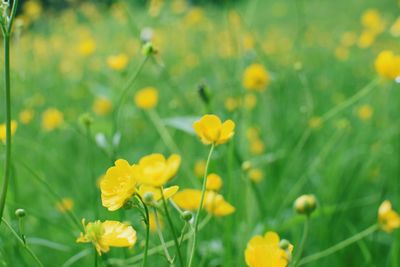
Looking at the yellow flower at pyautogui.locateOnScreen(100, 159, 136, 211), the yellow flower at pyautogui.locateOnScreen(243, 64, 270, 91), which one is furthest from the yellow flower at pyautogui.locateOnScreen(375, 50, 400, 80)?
the yellow flower at pyautogui.locateOnScreen(100, 159, 136, 211)

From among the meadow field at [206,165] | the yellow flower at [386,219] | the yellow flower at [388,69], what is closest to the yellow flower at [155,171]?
the meadow field at [206,165]

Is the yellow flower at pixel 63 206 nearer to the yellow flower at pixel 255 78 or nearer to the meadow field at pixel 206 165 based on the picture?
the meadow field at pixel 206 165

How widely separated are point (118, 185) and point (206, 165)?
0.29 ft

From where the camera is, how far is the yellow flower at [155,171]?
Answer: 0.50 meters

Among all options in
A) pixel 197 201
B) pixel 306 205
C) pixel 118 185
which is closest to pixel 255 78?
pixel 197 201

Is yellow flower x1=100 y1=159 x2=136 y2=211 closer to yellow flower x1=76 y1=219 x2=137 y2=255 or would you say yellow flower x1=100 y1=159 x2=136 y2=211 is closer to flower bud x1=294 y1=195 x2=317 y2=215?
yellow flower x1=76 y1=219 x2=137 y2=255

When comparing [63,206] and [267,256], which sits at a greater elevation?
[63,206]

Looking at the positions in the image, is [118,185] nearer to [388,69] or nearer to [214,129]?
[214,129]

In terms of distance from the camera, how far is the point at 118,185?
0.53 meters

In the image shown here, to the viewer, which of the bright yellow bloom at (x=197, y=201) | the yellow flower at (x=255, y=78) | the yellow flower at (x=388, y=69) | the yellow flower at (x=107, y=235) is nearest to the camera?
the yellow flower at (x=107, y=235)

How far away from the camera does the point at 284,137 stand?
144 centimetres

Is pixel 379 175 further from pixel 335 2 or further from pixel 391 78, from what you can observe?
pixel 335 2

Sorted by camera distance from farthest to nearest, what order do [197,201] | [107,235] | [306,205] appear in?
[197,201] < [306,205] < [107,235]

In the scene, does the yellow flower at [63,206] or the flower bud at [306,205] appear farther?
the yellow flower at [63,206]
